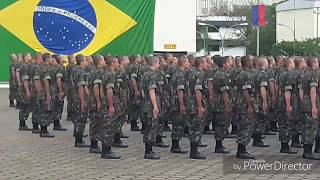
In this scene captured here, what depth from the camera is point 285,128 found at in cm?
1034

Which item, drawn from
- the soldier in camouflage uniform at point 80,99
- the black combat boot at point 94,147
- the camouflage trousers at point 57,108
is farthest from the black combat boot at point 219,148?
the camouflage trousers at point 57,108

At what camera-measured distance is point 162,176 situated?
323 inches

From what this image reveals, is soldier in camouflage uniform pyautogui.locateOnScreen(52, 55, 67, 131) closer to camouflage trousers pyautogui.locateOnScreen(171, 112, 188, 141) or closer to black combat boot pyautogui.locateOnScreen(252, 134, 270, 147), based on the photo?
camouflage trousers pyautogui.locateOnScreen(171, 112, 188, 141)

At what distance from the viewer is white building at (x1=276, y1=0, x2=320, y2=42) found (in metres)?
78.0

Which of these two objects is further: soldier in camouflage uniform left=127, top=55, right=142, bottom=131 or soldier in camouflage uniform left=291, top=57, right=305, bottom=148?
soldier in camouflage uniform left=127, top=55, right=142, bottom=131

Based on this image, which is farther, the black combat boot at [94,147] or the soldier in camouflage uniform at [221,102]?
the black combat boot at [94,147]

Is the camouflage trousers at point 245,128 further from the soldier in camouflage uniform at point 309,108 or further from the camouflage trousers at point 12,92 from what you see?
the camouflage trousers at point 12,92

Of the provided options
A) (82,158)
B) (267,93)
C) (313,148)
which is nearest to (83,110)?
(82,158)

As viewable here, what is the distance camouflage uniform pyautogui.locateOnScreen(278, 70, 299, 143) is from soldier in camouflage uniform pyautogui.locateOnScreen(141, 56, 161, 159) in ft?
6.81

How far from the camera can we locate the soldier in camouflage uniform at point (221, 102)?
32.6ft

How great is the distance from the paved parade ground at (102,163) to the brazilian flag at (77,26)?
947 cm

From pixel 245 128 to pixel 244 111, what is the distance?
27cm

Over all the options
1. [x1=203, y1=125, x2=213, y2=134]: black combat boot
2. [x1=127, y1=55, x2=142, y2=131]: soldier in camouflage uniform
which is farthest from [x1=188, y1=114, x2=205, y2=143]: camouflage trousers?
[x1=203, y1=125, x2=213, y2=134]: black combat boot

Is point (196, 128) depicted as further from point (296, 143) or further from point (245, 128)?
point (296, 143)
